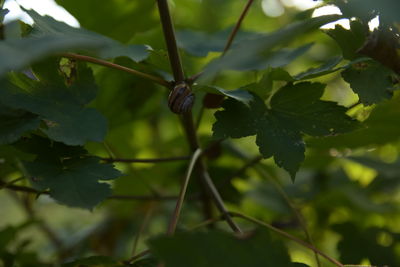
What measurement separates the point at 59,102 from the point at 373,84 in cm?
48

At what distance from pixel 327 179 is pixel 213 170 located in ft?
1.35

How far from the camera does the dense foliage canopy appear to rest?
58 centimetres

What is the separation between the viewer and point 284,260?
61cm

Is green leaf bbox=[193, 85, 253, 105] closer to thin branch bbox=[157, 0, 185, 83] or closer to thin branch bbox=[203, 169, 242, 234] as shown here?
thin branch bbox=[157, 0, 185, 83]

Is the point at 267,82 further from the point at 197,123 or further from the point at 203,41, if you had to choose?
the point at 203,41

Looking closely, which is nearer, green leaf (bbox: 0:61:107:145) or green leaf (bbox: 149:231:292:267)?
green leaf (bbox: 149:231:292:267)

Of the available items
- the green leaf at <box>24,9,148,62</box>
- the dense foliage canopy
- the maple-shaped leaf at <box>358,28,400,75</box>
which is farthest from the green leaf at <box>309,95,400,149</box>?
the green leaf at <box>24,9,148,62</box>

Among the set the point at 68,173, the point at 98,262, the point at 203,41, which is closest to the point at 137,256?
the point at 98,262

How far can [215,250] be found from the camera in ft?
1.84

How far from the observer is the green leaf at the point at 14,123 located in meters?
0.69

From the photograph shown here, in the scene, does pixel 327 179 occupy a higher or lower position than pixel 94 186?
lower

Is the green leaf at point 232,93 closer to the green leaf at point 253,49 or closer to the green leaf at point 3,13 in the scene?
the green leaf at point 253,49

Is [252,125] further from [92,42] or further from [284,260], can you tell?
[92,42]

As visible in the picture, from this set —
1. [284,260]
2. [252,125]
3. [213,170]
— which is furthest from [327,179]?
[284,260]
